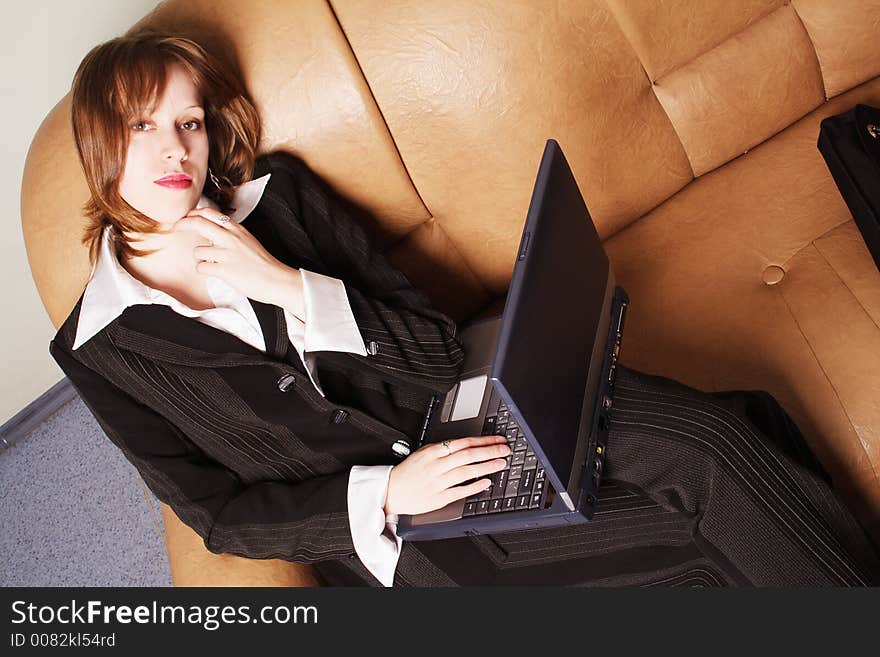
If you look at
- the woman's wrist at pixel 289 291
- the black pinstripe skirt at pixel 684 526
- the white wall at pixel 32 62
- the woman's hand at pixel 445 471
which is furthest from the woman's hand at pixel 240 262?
the white wall at pixel 32 62

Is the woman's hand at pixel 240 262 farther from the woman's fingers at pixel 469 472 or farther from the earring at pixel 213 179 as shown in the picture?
the woman's fingers at pixel 469 472

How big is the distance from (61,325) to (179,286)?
21 centimetres

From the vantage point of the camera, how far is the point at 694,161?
1.84m

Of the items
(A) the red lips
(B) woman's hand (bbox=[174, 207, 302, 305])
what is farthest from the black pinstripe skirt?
(A) the red lips

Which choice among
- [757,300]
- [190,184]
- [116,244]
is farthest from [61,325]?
[757,300]

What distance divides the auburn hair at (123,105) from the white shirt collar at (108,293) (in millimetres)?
27

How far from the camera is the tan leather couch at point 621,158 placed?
1.52 m

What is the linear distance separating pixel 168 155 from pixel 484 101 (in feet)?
1.81

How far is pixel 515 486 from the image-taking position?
1.31 meters

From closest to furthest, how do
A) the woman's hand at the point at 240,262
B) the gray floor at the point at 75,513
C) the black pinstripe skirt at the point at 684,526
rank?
1. the black pinstripe skirt at the point at 684,526
2. the woman's hand at the point at 240,262
3. the gray floor at the point at 75,513

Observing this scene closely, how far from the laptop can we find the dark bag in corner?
478mm

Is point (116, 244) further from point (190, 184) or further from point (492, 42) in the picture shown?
point (492, 42)

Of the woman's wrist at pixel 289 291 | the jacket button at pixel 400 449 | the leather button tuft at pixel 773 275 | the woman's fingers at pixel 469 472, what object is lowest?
the woman's fingers at pixel 469 472

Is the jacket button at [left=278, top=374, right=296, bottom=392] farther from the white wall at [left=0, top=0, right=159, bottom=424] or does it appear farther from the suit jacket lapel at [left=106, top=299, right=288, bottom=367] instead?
the white wall at [left=0, top=0, right=159, bottom=424]
